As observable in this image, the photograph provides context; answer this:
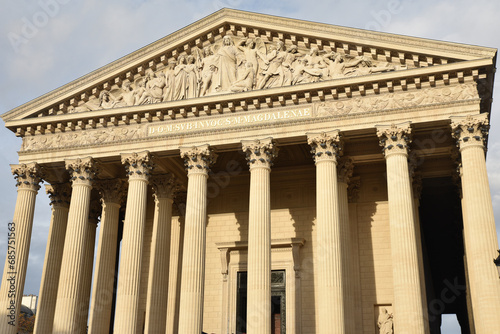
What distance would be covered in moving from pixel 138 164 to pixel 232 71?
6.76 meters

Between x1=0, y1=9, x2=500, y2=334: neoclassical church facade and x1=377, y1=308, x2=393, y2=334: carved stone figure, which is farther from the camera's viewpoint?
x1=377, y1=308, x2=393, y2=334: carved stone figure

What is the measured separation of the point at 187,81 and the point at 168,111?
193cm

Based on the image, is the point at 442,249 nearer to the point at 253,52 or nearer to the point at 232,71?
the point at 253,52

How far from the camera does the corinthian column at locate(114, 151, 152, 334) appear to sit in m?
26.3

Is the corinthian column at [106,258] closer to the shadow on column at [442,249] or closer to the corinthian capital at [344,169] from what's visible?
the corinthian capital at [344,169]

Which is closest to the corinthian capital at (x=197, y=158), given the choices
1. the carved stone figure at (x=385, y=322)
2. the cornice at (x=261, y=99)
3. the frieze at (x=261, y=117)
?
the frieze at (x=261, y=117)

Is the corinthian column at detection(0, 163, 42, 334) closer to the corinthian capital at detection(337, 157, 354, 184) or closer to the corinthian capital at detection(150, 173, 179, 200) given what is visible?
the corinthian capital at detection(150, 173, 179, 200)

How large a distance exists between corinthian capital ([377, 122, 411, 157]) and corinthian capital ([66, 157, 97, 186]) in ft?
48.8

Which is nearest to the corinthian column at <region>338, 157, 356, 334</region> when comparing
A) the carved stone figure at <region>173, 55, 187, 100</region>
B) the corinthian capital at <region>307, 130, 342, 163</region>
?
the corinthian capital at <region>307, 130, 342, 163</region>

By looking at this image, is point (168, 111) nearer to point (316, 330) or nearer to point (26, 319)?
point (316, 330)

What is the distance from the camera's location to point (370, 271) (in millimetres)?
29391

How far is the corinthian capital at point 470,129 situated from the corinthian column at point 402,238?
207 centimetres

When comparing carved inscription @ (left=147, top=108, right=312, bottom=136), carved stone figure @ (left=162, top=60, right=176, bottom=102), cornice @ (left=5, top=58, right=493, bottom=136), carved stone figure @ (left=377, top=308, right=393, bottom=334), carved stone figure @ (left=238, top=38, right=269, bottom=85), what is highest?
carved stone figure @ (left=238, top=38, right=269, bottom=85)

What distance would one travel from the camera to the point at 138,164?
2859 centimetres
